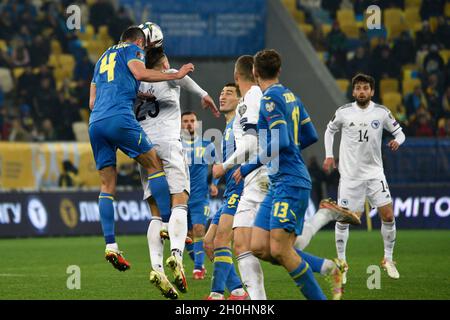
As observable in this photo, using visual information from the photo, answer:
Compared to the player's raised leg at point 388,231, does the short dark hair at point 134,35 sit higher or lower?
higher

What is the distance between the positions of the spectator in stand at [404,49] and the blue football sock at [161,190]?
16.9 meters

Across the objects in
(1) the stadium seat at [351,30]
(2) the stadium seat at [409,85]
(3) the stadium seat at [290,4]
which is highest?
(3) the stadium seat at [290,4]

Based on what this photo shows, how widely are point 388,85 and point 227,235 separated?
16.5 meters

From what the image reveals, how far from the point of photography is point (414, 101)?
24375 millimetres

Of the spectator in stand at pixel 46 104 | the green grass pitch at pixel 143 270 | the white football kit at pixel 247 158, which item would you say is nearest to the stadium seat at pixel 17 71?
the spectator in stand at pixel 46 104

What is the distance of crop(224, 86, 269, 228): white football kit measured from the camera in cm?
856

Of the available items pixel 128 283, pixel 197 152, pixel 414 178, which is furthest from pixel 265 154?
pixel 414 178

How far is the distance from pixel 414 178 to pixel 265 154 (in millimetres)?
14138

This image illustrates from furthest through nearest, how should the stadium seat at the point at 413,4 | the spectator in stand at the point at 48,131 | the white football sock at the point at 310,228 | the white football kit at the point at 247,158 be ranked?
the stadium seat at the point at 413,4 → the spectator in stand at the point at 48,131 → the white football kit at the point at 247,158 → the white football sock at the point at 310,228

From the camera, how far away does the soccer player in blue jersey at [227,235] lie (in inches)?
366

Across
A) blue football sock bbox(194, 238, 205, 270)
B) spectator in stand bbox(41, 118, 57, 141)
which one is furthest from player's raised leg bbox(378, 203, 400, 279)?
spectator in stand bbox(41, 118, 57, 141)

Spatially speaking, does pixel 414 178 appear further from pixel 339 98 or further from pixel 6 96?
pixel 6 96

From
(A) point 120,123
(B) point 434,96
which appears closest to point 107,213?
(A) point 120,123

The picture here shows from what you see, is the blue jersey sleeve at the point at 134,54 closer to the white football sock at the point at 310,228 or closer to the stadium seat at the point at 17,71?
the white football sock at the point at 310,228
